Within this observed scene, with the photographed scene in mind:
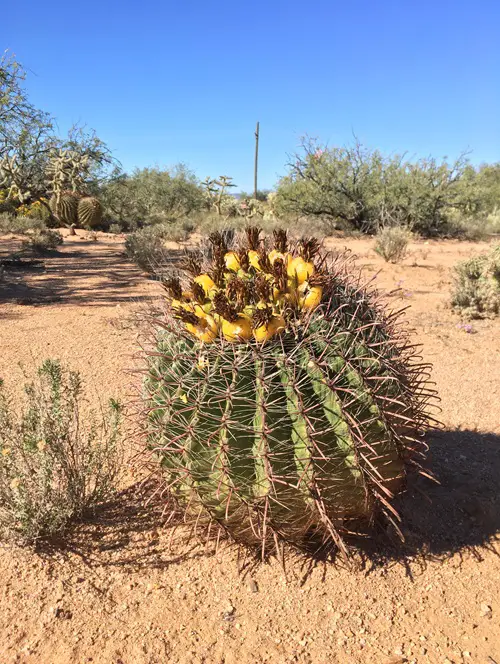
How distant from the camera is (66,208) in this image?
22188 millimetres

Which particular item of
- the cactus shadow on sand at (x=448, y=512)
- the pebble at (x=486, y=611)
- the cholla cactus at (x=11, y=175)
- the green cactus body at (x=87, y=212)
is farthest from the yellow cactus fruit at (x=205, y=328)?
the green cactus body at (x=87, y=212)

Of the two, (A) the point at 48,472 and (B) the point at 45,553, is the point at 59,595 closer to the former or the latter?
(B) the point at 45,553

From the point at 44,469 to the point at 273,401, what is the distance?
4.23ft

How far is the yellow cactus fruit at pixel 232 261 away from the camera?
2.44m

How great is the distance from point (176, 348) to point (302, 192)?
916 inches

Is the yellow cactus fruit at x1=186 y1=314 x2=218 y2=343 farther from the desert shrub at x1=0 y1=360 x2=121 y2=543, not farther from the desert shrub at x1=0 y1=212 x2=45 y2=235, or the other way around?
the desert shrub at x1=0 y1=212 x2=45 y2=235

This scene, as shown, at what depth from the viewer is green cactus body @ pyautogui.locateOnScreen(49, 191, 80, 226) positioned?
22016mm

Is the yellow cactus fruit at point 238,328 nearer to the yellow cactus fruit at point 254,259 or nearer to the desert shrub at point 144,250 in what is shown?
the yellow cactus fruit at point 254,259

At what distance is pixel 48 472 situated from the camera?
2566 mm

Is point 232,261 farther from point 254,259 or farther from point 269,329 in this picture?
point 269,329

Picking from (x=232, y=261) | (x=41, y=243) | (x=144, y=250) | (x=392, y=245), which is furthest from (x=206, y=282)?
(x=41, y=243)

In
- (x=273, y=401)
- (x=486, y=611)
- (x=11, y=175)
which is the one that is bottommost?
(x=486, y=611)

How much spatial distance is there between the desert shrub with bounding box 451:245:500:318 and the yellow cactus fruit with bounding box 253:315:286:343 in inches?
263

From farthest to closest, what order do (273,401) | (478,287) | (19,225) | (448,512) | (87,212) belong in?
(87,212), (19,225), (478,287), (448,512), (273,401)
